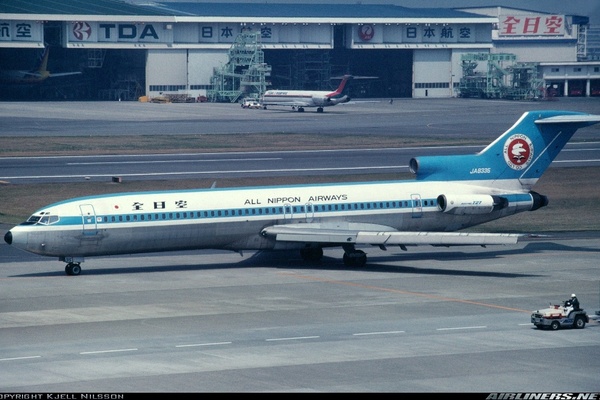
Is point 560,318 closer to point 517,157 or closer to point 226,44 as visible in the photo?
point 517,157

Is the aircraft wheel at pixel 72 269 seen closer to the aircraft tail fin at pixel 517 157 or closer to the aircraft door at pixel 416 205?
the aircraft door at pixel 416 205

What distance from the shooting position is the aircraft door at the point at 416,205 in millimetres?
51406

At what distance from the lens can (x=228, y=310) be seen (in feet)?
127

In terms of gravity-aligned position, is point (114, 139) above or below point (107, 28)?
below

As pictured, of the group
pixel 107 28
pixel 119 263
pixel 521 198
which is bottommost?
pixel 119 263

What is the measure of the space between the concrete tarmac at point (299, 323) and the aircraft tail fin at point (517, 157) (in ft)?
13.2

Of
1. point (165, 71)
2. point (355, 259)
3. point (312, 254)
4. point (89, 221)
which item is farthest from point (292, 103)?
point (89, 221)

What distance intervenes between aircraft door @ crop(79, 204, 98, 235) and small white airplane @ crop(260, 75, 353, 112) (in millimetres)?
114026

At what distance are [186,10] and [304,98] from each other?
37317mm

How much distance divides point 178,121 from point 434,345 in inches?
4241

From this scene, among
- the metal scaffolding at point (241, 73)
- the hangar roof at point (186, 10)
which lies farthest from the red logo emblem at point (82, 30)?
the metal scaffolding at point (241, 73)

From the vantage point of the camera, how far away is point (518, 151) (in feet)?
178

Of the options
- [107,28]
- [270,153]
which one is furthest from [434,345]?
[107,28]

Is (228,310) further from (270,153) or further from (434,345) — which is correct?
(270,153)
